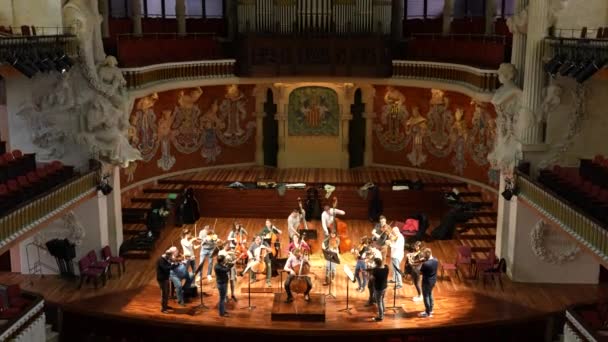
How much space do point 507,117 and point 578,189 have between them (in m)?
3.07

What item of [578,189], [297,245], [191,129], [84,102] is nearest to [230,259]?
[297,245]

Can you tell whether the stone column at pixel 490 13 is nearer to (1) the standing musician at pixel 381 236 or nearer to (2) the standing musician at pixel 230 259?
(1) the standing musician at pixel 381 236

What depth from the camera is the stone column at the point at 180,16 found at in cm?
2358

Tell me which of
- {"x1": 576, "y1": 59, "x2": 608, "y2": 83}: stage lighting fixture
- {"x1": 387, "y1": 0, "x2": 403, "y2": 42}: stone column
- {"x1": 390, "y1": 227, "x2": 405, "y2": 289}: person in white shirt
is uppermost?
{"x1": 387, "y1": 0, "x2": 403, "y2": 42}: stone column

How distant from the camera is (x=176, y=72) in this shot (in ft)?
70.3

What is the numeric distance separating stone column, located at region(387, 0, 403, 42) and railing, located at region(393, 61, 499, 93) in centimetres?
175

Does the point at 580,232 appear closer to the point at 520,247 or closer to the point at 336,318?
the point at 520,247

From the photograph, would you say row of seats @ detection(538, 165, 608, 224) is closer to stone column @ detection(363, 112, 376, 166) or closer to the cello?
the cello

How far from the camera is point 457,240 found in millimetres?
19984

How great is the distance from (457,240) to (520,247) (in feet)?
8.86

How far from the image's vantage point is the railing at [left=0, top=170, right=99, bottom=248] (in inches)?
547

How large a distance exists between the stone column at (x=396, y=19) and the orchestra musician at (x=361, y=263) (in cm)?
956

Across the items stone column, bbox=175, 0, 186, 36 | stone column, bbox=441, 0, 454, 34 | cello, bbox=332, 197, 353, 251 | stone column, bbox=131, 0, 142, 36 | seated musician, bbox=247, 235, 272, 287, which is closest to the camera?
seated musician, bbox=247, 235, 272, 287

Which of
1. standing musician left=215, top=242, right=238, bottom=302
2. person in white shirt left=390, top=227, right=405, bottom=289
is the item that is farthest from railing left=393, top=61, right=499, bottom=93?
standing musician left=215, top=242, right=238, bottom=302
